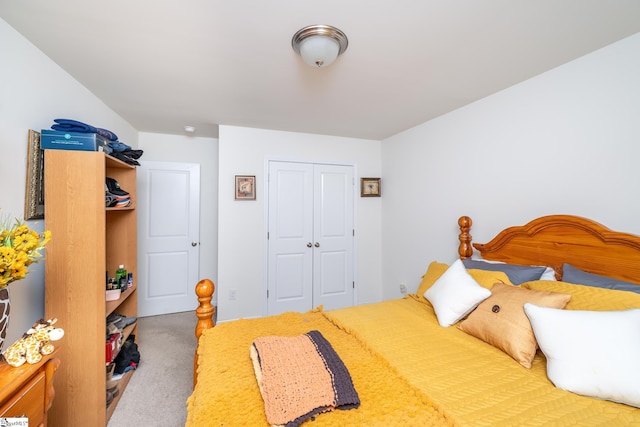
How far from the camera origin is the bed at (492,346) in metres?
0.97

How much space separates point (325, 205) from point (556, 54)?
259cm

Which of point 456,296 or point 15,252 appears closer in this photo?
point 15,252

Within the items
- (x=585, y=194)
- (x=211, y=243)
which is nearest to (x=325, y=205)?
(x=211, y=243)

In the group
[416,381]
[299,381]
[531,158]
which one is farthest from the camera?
[531,158]

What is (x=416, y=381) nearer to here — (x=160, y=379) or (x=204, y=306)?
(x=204, y=306)

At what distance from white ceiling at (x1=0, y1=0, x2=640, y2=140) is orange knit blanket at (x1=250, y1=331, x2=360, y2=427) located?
1.62m

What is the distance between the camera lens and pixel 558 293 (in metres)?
1.41

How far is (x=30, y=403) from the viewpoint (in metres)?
1.09

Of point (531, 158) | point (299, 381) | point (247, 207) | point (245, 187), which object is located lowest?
point (299, 381)

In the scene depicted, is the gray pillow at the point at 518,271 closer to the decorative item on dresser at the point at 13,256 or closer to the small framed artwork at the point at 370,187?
the small framed artwork at the point at 370,187

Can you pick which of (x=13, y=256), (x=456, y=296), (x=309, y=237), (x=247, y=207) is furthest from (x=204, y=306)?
(x=309, y=237)

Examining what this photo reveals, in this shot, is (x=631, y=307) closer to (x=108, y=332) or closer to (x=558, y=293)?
(x=558, y=293)

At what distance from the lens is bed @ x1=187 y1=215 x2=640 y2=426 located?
3.20ft

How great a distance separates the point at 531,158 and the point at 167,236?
405 cm
